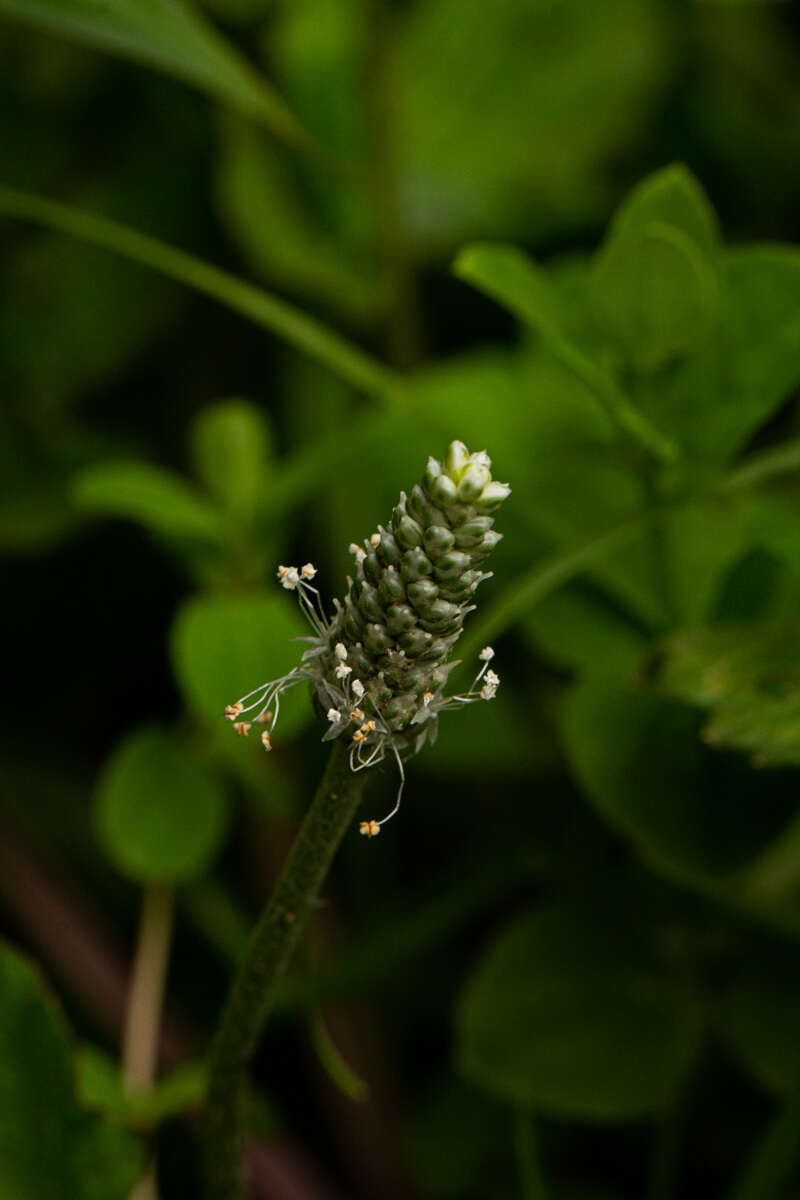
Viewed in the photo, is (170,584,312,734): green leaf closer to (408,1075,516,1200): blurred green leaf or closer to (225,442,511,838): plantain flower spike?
(225,442,511,838): plantain flower spike

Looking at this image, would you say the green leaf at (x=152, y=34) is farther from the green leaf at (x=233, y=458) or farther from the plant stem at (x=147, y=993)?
the plant stem at (x=147, y=993)

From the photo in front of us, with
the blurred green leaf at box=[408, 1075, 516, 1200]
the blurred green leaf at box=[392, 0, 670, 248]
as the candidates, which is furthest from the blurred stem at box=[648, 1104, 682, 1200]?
the blurred green leaf at box=[392, 0, 670, 248]

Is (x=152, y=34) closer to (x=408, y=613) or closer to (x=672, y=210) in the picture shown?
(x=672, y=210)

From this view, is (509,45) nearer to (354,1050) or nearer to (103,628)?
(103,628)

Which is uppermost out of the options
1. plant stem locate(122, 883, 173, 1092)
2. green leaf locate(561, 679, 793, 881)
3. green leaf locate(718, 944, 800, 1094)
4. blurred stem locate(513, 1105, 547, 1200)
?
plant stem locate(122, 883, 173, 1092)

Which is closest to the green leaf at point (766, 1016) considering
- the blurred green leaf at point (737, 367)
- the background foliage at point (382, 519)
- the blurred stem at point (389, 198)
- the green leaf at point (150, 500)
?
the background foliage at point (382, 519)

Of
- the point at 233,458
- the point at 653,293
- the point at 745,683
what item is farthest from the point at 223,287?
the point at 745,683

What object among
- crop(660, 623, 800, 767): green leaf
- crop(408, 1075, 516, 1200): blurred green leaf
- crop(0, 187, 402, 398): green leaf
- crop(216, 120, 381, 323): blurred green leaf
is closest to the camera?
crop(660, 623, 800, 767): green leaf
